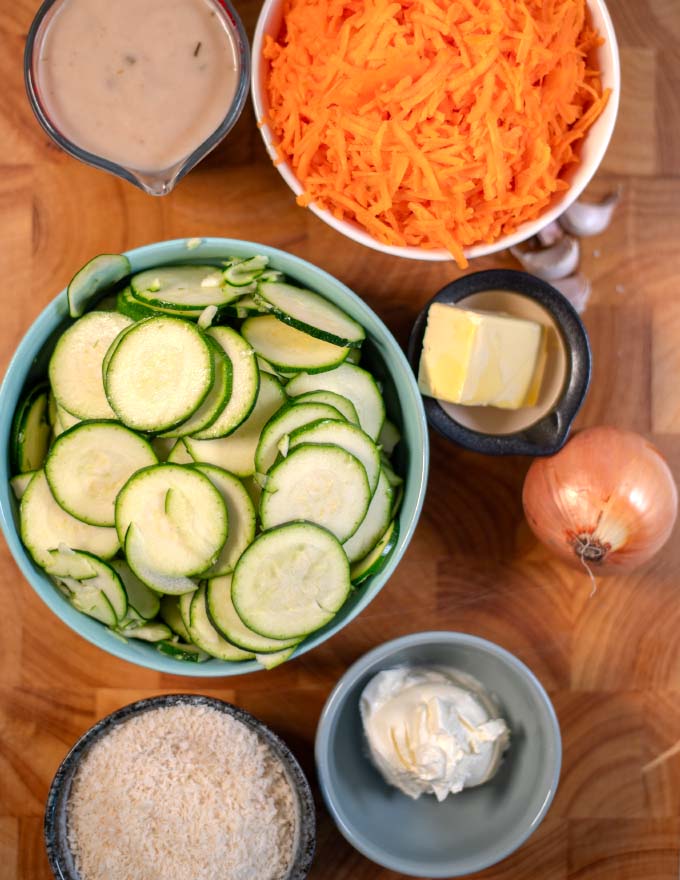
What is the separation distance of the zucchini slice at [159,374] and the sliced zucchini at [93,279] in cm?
10

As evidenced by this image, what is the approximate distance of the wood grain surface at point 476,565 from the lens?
1.54 m

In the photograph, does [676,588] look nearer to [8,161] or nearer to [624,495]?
[624,495]

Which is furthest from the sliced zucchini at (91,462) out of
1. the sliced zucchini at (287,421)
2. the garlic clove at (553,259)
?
the garlic clove at (553,259)

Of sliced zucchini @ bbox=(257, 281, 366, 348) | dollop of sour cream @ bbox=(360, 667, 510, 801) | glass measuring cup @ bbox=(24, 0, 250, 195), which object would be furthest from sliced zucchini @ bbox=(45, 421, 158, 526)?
dollop of sour cream @ bbox=(360, 667, 510, 801)

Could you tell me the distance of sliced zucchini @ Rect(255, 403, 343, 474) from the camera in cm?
123

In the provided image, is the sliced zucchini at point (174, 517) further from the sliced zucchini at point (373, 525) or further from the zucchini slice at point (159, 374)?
the sliced zucchini at point (373, 525)

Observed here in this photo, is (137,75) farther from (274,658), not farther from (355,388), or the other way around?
(274,658)

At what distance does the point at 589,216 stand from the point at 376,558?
2.28 ft

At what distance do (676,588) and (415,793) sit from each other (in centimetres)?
57

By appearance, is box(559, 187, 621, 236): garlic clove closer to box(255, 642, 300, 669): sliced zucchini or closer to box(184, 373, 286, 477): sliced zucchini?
box(184, 373, 286, 477): sliced zucchini

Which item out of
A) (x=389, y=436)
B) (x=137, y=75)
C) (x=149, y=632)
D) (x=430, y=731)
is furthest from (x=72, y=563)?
(x=137, y=75)

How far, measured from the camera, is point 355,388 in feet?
4.34

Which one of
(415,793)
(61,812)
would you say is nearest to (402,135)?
(415,793)

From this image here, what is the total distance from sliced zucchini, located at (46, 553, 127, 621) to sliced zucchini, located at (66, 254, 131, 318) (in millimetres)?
344
